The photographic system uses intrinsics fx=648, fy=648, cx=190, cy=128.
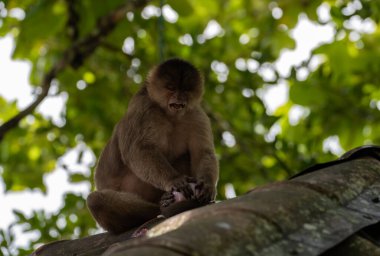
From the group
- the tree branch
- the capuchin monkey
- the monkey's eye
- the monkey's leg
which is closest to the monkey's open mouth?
the capuchin monkey

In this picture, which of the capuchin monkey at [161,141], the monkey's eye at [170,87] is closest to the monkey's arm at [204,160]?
the capuchin monkey at [161,141]

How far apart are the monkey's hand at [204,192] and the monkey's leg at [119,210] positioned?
1.13 feet

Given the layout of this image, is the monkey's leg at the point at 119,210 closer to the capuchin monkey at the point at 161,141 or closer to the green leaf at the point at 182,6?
the capuchin monkey at the point at 161,141

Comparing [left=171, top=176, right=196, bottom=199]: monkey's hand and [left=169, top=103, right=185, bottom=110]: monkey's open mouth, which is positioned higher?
[left=169, top=103, right=185, bottom=110]: monkey's open mouth

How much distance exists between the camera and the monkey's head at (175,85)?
4805 mm

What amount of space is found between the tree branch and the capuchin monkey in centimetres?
193

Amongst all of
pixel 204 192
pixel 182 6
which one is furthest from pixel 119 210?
pixel 182 6

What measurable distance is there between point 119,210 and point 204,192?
1.82 ft

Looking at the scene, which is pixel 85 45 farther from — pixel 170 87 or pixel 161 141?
pixel 161 141

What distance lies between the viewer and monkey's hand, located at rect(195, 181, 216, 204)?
3.89 metres

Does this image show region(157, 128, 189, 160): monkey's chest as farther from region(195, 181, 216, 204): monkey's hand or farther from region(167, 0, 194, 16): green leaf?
region(167, 0, 194, 16): green leaf

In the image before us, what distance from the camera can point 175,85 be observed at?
4.84 m

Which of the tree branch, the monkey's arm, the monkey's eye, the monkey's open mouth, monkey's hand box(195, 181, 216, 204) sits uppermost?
the tree branch

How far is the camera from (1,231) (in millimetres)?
5641
